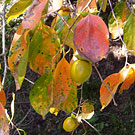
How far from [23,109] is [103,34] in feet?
6.29

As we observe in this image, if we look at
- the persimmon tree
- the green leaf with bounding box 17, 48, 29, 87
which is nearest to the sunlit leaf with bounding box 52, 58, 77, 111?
the persimmon tree

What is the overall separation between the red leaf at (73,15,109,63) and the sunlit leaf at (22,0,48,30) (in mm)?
89

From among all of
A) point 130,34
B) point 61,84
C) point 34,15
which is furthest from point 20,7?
point 130,34

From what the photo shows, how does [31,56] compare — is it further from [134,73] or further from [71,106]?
[134,73]

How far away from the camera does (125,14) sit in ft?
3.39

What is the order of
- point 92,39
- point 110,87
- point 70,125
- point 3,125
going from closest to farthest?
point 92,39 < point 3,125 < point 110,87 < point 70,125

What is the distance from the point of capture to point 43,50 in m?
0.56

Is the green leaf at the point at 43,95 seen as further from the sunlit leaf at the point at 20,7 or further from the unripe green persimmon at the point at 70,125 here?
the unripe green persimmon at the point at 70,125

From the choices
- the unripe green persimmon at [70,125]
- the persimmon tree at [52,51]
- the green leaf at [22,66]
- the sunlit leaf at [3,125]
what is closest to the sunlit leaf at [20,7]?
the persimmon tree at [52,51]

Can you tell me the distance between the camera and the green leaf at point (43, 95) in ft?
1.76

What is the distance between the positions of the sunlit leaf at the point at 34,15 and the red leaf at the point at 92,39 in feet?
0.29

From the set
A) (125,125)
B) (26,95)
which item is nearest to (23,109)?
(26,95)

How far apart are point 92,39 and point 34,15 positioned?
141 millimetres

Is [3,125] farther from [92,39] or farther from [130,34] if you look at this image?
[130,34]
